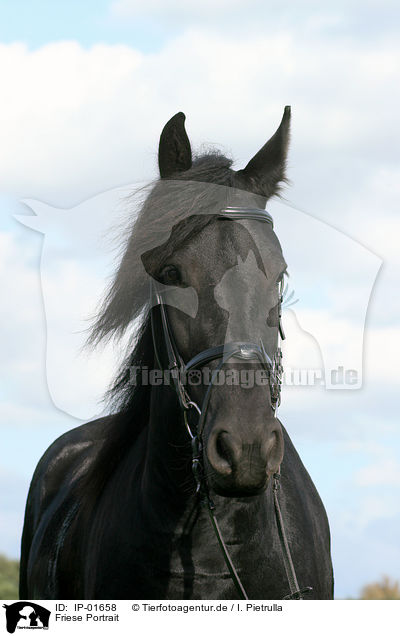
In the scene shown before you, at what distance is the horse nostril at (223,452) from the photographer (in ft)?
11.6

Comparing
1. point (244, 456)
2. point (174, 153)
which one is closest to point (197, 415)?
point (244, 456)

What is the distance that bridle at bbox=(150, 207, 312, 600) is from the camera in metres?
3.81

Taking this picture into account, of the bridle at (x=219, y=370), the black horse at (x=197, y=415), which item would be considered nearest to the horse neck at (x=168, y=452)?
the black horse at (x=197, y=415)

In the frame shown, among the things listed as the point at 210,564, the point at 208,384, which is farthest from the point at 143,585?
the point at 208,384

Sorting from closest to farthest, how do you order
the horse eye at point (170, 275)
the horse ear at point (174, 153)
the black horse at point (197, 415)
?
the black horse at point (197, 415), the horse eye at point (170, 275), the horse ear at point (174, 153)

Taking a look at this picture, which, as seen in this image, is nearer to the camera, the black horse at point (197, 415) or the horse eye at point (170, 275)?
the black horse at point (197, 415)

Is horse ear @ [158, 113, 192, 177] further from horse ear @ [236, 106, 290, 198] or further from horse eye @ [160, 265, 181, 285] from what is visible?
horse eye @ [160, 265, 181, 285]
